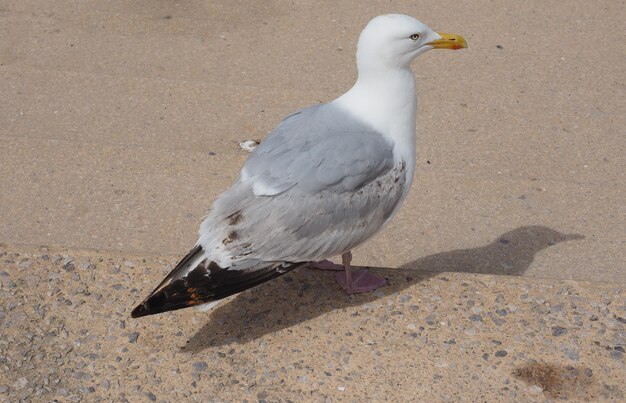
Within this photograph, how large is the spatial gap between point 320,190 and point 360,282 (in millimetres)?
526

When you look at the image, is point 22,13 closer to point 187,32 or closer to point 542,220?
point 187,32

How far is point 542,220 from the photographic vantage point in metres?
5.40

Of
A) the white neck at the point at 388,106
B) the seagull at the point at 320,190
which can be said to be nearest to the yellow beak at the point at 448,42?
the seagull at the point at 320,190

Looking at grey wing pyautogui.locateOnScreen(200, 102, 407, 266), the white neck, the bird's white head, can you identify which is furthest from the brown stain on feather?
the bird's white head

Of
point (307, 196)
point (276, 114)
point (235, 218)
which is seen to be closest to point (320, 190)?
point (307, 196)

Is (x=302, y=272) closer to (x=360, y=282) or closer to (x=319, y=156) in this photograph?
(x=360, y=282)

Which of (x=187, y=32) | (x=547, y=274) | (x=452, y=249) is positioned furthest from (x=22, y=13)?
(x=547, y=274)

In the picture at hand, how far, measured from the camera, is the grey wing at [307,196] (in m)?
3.63

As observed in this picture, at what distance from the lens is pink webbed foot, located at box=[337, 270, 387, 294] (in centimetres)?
393

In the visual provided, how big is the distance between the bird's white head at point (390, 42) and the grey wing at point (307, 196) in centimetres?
30

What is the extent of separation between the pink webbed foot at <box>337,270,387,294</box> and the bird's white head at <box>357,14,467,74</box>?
0.91 meters

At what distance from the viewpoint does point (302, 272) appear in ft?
13.5

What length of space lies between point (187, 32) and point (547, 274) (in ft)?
11.9

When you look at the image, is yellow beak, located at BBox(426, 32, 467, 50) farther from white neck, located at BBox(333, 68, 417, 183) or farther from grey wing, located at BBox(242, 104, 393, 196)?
grey wing, located at BBox(242, 104, 393, 196)
